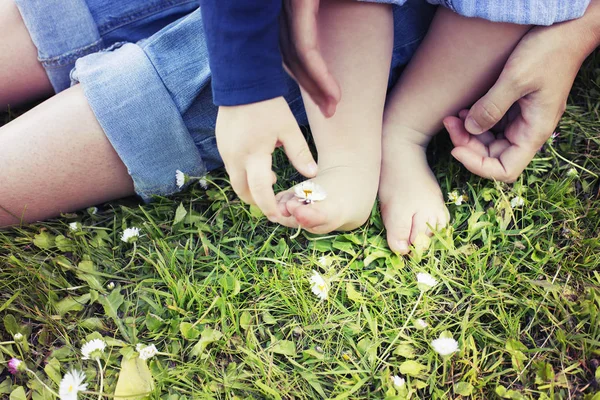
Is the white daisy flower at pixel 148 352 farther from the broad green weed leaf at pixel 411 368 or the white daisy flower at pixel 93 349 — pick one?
the broad green weed leaf at pixel 411 368

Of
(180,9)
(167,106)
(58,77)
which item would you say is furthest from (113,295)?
(180,9)

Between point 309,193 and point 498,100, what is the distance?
0.39m

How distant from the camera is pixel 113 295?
98 centimetres

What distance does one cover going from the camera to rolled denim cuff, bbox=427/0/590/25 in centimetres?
92

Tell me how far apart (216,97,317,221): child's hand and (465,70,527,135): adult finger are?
0.37 meters

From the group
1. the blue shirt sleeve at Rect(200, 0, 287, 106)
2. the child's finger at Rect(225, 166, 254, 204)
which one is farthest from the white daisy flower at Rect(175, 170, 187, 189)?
the blue shirt sleeve at Rect(200, 0, 287, 106)

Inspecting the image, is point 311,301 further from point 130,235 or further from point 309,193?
point 130,235

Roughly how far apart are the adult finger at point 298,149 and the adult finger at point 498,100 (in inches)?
14.6

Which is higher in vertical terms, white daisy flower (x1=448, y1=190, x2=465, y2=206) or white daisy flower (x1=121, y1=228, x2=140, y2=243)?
white daisy flower (x1=121, y1=228, x2=140, y2=243)

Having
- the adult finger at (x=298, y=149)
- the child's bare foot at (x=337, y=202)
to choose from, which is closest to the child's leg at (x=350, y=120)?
the child's bare foot at (x=337, y=202)

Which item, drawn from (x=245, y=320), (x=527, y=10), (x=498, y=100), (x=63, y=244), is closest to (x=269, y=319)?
(x=245, y=320)

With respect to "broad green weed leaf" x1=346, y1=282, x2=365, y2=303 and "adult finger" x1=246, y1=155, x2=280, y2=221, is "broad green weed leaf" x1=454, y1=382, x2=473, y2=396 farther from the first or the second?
"adult finger" x1=246, y1=155, x2=280, y2=221

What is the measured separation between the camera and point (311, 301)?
95 centimetres

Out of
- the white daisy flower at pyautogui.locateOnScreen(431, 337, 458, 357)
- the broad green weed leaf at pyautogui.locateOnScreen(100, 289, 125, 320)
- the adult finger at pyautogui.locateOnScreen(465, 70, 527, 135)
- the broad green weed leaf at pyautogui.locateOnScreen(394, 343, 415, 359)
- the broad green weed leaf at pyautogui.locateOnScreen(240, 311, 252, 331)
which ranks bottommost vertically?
the broad green weed leaf at pyautogui.locateOnScreen(394, 343, 415, 359)
